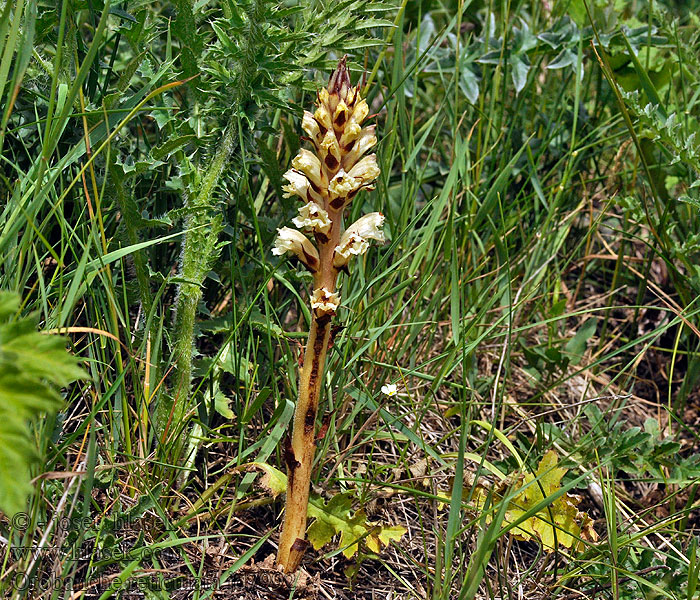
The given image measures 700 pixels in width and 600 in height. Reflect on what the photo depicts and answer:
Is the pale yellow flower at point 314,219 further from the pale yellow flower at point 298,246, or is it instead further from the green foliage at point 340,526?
the green foliage at point 340,526

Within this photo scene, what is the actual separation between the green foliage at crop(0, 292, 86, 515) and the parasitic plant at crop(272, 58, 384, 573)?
0.54 metres

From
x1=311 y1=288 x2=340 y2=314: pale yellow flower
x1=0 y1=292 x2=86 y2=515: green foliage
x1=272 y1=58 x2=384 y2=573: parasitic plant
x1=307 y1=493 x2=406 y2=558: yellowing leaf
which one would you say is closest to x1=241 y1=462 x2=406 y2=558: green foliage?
x1=307 y1=493 x2=406 y2=558: yellowing leaf

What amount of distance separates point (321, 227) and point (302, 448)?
18.9 inches

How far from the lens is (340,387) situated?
1.87m

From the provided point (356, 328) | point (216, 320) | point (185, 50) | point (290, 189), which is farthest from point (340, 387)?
point (185, 50)

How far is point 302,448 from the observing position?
1.52m

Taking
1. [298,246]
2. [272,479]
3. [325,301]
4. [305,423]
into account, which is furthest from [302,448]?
[298,246]

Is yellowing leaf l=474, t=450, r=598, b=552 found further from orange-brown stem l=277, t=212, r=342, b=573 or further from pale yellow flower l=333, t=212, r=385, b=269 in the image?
pale yellow flower l=333, t=212, r=385, b=269

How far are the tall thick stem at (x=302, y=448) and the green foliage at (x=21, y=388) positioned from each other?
542 millimetres

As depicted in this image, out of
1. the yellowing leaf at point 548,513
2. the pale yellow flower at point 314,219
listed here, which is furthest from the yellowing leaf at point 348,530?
the pale yellow flower at point 314,219

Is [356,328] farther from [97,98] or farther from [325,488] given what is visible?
[97,98]

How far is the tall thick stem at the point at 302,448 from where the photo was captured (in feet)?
4.89

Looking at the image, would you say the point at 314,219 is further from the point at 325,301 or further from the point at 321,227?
the point at 325,301

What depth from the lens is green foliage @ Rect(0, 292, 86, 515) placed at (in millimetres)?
939
